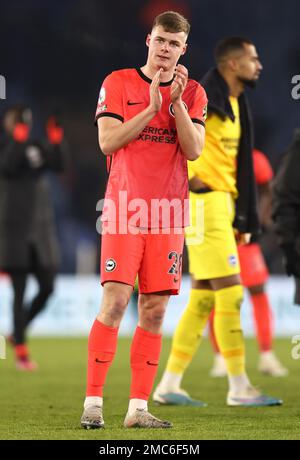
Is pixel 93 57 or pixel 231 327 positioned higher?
pixel 93 57

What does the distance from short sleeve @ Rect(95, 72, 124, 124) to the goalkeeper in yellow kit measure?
1405 mm

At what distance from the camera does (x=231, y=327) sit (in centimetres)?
591

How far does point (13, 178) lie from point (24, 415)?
430 centimetres

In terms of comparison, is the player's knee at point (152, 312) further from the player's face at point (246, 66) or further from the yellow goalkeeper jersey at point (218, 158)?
the player's face at point (246, 66)

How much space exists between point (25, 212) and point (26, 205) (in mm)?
64

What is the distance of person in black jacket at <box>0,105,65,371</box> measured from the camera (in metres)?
9.06

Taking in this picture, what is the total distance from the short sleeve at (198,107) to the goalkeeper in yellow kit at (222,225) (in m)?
1.15

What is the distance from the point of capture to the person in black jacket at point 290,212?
5809 mm

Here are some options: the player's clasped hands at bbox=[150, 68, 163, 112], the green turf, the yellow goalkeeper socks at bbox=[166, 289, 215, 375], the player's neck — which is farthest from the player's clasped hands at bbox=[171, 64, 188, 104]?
Answer: the yellow goalkeeper socks at bbox=[166, 289, 215, 375]

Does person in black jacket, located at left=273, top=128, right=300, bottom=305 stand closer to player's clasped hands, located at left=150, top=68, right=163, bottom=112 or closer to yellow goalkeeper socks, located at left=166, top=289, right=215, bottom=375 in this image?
yellow goalkeeper socks, located at left=166, top=289, right=215, bottom=375

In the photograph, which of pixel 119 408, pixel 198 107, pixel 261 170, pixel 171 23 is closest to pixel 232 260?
pixel 119 408

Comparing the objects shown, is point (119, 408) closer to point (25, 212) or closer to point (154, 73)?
point (154, 73)

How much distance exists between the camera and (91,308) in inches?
523
